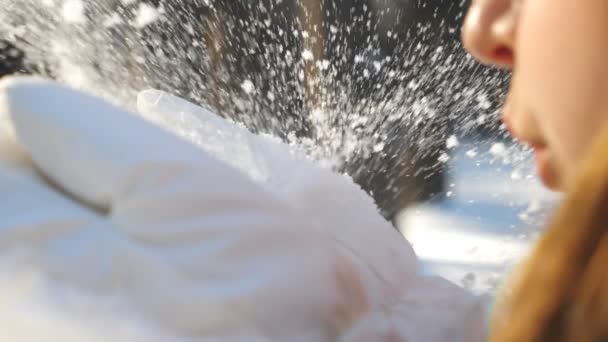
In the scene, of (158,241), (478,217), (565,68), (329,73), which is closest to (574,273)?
(565,68)

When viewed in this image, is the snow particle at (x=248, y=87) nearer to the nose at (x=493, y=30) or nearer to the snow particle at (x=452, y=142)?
the snow particle at (x=452, y=142)

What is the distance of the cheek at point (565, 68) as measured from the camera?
354 millimetres

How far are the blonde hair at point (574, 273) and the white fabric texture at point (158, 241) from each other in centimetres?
14

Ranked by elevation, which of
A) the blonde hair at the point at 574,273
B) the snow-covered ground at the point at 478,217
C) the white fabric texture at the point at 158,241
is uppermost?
the snow-covered ground at the point at 478,217

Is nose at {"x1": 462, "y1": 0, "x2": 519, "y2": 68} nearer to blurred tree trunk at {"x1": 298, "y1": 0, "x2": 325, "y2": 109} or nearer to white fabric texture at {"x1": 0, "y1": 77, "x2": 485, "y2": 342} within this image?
white fabric texture at {"x1": 0, "y1": 77, "x2": 485, "y2": 342}

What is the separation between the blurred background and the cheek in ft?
1.93

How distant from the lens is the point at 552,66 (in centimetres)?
39

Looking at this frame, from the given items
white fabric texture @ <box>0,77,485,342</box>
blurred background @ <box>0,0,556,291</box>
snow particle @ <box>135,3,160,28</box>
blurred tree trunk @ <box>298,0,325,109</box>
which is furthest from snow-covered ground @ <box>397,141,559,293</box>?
snow particle @ <box>135,3,160,28</box>

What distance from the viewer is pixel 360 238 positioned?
541 mm

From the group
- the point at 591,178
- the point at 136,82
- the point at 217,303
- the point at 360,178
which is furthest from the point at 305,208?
the point at 136,82

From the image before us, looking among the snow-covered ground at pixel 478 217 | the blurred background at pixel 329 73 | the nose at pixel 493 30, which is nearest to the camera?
the nose at pixel 493 30

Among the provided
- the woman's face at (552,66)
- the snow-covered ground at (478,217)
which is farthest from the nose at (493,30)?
the snow-covered ground at (478,217)

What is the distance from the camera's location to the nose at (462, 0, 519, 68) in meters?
0.43

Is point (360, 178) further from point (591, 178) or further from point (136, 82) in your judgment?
point (591, 178)
